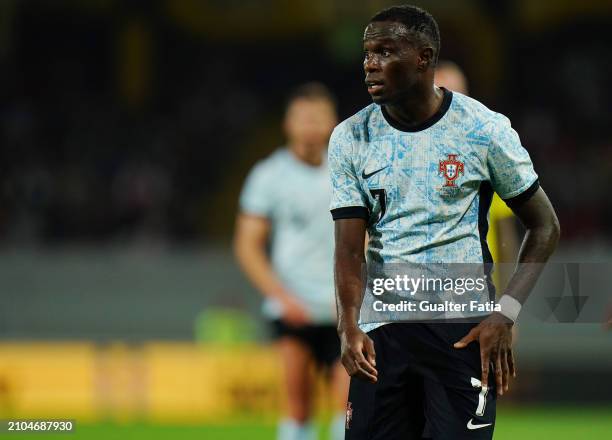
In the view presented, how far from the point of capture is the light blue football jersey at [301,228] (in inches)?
276

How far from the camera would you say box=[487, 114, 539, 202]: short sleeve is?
3.70 meters

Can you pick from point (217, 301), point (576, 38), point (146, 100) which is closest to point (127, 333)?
point (217, 301)

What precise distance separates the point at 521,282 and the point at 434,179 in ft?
1.36

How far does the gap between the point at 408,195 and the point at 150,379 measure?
330 inches

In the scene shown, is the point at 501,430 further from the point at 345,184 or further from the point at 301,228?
the point at 345,184

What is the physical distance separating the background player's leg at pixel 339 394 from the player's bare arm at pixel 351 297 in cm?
277

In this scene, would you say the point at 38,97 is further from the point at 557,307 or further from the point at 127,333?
the point at 557,307

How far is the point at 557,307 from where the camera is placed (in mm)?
4125

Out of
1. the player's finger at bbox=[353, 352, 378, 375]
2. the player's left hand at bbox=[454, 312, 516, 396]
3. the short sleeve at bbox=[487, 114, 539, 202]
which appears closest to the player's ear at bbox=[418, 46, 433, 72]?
the short sleeve at bbox=[487, 114, 539, 202]

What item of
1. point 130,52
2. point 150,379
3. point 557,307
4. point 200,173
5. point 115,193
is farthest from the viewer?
point 130,52

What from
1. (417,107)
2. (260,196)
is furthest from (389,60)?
(260,196)

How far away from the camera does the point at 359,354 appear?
143 inches

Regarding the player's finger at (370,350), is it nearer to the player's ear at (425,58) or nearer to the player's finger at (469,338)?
the player's finger at (469,338)

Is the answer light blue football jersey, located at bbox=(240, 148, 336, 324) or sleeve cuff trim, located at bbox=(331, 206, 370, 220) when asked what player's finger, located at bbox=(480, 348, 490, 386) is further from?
light blue football jersey, located at bbox=(240, 148, 336, 324)
